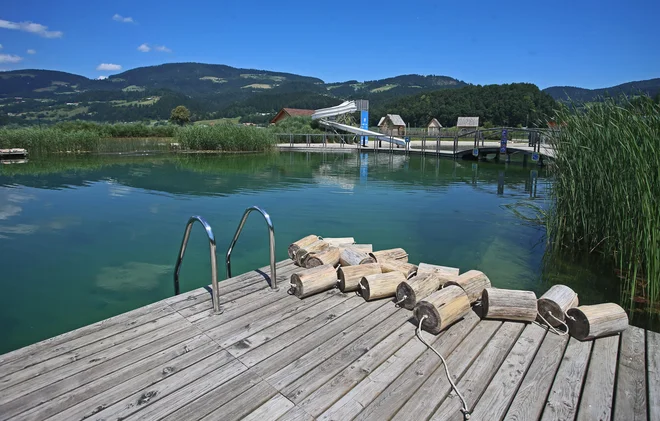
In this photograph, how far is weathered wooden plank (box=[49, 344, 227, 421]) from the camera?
7.20 feet

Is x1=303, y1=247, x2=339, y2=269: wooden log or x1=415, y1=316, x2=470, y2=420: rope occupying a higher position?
x1=303, y1=247, x2=339, y2=269: wooden log

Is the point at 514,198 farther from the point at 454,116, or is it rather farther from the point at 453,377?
the point at 454,116

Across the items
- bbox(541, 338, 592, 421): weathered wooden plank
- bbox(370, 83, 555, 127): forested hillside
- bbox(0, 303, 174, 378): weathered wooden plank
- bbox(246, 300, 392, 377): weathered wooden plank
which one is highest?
bbox(370, 83, 555, 127): forested hillside

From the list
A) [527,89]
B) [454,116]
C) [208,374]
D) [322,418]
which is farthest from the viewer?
[454,116]

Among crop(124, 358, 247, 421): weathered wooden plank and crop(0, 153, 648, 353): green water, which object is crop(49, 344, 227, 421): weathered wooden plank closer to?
crop(124, 358, 247, 421): weathered wooden plank

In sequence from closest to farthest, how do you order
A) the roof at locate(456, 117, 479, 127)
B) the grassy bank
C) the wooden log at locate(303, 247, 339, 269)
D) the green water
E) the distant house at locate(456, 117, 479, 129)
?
the grassy bank
the wooden log at locate(303, 247, 339, 269)
the green water
the distant house at locate(456, 117, 479, 129)
the roof at locate(456, 117, 479, 127)

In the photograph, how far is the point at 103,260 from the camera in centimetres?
683

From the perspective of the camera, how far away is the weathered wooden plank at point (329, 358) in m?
2.43

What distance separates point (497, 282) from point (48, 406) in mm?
5197

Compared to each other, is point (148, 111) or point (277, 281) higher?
point (148, 111)

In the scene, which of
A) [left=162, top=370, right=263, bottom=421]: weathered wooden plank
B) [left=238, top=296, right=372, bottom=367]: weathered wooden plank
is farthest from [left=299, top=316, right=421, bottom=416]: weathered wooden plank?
[left=238, top=296, right=372, bottom=367]: weathered wooden plank

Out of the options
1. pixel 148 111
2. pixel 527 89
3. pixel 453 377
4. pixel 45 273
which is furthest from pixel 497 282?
pixel 148 111

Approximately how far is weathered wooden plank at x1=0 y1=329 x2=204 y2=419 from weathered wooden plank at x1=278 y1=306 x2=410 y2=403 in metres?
0.71

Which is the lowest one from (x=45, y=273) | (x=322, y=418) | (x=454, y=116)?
(x=45, y=273)
